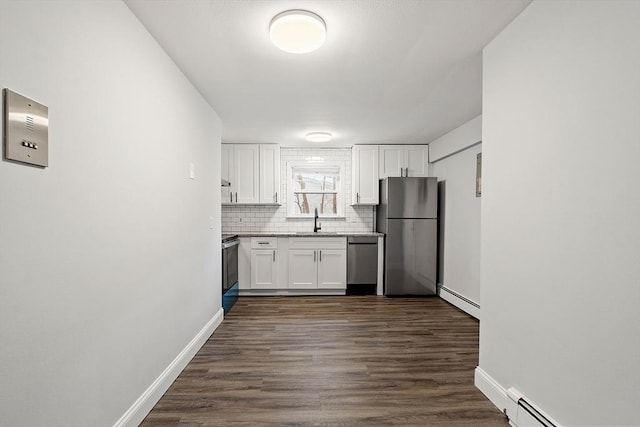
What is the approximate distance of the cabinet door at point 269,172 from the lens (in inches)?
184

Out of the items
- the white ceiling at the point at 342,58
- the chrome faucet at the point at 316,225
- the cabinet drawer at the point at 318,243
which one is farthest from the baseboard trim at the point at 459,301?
the white ceiling at the point at 342,58

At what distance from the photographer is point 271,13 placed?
1603mm

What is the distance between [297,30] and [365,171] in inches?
127

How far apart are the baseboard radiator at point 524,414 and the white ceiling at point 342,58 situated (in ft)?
6.97

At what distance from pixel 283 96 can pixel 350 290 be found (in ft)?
10.1

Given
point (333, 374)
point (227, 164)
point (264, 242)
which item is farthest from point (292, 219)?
point (333, 374)

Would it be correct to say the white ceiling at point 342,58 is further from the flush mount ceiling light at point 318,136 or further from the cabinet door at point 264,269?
the cabinet door at point 264,269

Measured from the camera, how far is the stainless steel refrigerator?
435 cm

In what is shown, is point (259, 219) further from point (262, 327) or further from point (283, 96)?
point (283, 96)

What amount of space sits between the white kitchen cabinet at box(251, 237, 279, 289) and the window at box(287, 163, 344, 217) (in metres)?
0.82

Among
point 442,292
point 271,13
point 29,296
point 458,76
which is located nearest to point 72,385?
point 29,296

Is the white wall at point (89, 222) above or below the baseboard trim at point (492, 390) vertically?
above

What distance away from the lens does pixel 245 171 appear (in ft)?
15.3

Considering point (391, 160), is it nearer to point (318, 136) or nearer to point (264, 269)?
point (318, 136)
